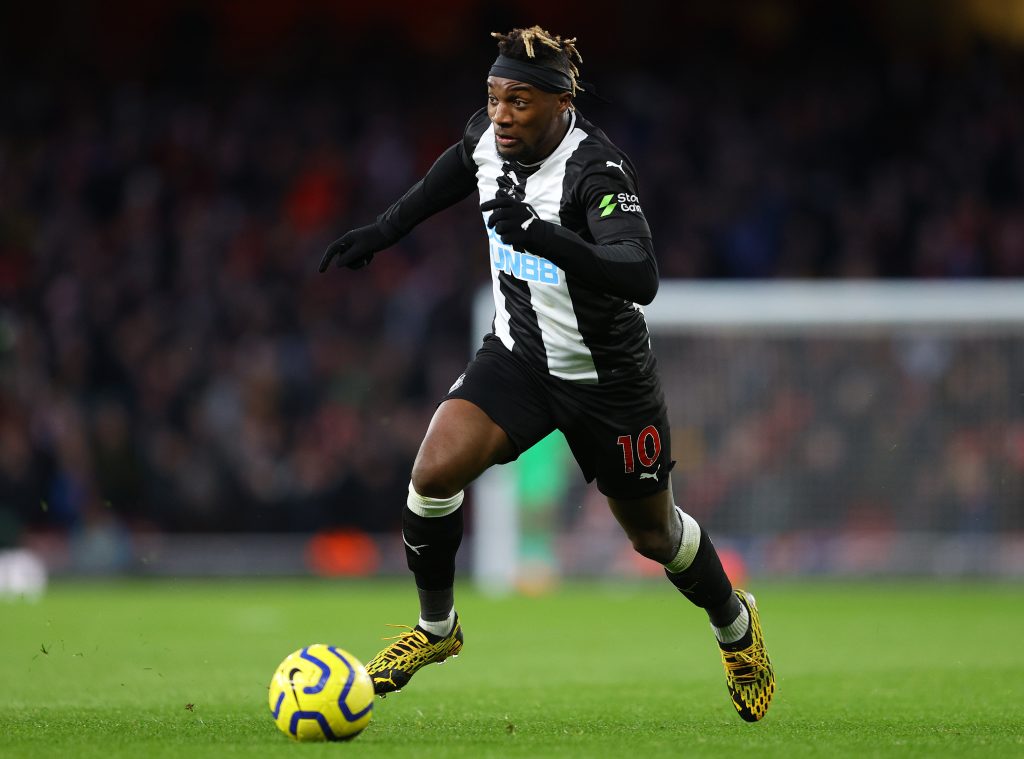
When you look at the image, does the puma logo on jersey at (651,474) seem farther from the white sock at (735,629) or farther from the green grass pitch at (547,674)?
the green grass pitch at (547,674)

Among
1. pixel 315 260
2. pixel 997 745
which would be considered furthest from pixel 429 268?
pixel 997 745

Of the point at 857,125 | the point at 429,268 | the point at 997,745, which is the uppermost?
the point at 997,745

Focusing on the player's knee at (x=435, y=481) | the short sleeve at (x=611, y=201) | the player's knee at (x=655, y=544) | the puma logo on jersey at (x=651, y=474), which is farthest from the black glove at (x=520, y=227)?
the player's knee at (x=655, y=544)

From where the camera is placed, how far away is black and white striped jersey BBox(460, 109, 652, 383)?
5.67 m

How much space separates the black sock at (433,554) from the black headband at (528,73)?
59.2 inches

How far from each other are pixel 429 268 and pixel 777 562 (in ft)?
17.1

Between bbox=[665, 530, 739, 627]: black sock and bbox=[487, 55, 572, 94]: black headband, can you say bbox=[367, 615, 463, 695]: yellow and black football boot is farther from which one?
bbox=[487, 55, 572, 94]: black headband

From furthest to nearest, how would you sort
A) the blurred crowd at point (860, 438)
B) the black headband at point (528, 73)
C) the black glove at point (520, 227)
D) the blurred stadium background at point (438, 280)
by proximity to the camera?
the blurred stadium background at point (438, 280)
the blurred crowd at point (860, 438)
the black headband at point (528, 73)
the black glove at point (520, 227)

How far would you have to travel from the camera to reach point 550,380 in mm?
5848

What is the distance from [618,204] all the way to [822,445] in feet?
30.3

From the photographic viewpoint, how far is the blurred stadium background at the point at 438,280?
14.5 m

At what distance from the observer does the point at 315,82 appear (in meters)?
19.8

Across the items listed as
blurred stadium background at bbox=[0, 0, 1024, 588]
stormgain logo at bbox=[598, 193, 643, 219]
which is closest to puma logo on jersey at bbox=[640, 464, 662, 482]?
stormgain logo at bbox=[598, 193, 643, 219]

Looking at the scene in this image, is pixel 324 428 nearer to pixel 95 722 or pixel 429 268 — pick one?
pixel 429 268
